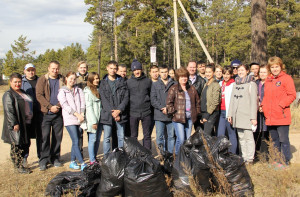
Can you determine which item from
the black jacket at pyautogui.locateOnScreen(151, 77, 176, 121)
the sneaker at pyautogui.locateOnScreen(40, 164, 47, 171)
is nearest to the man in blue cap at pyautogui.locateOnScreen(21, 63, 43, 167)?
the sneaker at pyautogui.locateOnScreen(40, 164, 47, 171)

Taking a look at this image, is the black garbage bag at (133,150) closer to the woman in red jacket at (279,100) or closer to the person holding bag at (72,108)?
the person holding bag at (72,108)

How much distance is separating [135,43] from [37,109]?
23.1m

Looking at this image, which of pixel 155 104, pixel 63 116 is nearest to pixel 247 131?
pixel 155 104

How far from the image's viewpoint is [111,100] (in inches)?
188

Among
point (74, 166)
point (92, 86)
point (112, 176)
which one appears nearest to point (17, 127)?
point (74, 166)

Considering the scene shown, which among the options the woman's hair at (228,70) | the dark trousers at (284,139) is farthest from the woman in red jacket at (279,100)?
the woman's hair at (228,70)

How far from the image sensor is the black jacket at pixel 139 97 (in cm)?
490

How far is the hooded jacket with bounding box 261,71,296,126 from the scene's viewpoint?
4215 millimetres

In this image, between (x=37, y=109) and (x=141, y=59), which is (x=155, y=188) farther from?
(x=141, y=59)

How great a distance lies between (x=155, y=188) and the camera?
308 centimetres

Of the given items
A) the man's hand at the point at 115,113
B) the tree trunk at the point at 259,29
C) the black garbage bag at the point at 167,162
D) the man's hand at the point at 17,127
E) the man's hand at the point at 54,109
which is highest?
the tree trunk at the point at 259,29

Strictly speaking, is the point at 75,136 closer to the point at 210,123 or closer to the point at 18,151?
the point at 18,151

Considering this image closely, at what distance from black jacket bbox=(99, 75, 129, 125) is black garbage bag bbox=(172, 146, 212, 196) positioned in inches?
69.2

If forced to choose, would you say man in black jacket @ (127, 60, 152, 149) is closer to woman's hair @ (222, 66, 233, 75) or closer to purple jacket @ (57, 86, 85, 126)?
purple jacket @ (57, 86, 85, 126)
